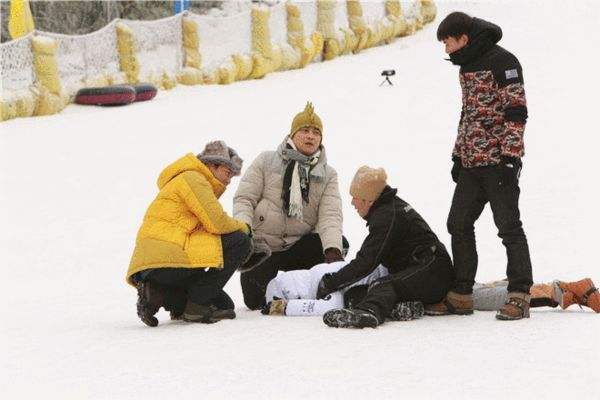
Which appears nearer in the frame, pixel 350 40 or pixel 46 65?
pixel 46 65

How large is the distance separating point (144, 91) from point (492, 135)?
1027 cm

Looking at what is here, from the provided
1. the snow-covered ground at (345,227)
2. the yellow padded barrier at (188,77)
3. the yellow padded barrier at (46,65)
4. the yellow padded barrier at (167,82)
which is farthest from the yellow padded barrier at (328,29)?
the yellow padded barrier at (46,65)

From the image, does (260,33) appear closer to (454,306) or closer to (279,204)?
(279,204)

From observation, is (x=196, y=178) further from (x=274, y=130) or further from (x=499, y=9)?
(x=499, y=9)

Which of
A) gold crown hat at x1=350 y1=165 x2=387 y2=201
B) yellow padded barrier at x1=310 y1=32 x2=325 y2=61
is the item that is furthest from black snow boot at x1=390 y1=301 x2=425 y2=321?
yellow padded barrier at x1=310 y1=32 x2=325 y2=61

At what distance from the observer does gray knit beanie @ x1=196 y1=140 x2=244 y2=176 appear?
4.70 m

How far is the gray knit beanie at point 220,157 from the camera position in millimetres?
4703

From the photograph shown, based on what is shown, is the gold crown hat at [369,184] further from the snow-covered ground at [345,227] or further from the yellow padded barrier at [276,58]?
the yellow padded barrier at [276,58]

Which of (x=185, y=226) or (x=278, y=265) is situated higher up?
(x=185, y=226)

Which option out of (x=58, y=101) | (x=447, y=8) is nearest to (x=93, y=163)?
(x=58, y=101)

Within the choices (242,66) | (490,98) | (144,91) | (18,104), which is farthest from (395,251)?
(242,66)

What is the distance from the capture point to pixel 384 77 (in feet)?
52.4

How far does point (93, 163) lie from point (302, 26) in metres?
9.53

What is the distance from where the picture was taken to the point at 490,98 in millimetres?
4469
